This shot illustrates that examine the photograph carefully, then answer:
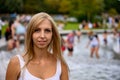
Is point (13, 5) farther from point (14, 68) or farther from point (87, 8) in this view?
point (14, 68)

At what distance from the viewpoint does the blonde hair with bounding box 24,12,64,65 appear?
11.0ft

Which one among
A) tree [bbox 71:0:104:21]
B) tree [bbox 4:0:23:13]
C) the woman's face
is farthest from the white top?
tree [bbox 4:0:23:13]

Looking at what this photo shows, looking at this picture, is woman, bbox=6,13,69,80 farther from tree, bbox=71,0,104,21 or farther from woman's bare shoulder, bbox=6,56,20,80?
tree, bbox=71,0,104,21

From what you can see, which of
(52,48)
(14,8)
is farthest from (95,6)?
(52,48)

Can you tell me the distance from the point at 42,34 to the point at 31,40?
0.13 meters

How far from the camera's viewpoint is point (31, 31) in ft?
11.1

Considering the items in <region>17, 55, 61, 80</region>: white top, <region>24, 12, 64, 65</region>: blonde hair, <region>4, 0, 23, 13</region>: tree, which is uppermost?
<region>4, 0, 23, 13</region>: tree

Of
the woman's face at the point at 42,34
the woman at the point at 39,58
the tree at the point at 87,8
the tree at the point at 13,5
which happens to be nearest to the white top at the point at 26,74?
the woman at the point at 39,58

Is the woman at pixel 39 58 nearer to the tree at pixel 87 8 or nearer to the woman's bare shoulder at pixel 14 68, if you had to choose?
the woman's bare shoulder at pixel 14 68

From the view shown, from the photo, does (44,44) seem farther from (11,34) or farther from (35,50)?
(11,34)

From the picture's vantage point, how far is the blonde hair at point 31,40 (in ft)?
11.0

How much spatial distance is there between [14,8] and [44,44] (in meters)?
70.4

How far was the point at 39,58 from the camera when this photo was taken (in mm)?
3426

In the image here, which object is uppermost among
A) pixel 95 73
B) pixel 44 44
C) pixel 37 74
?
pixel 44 44
